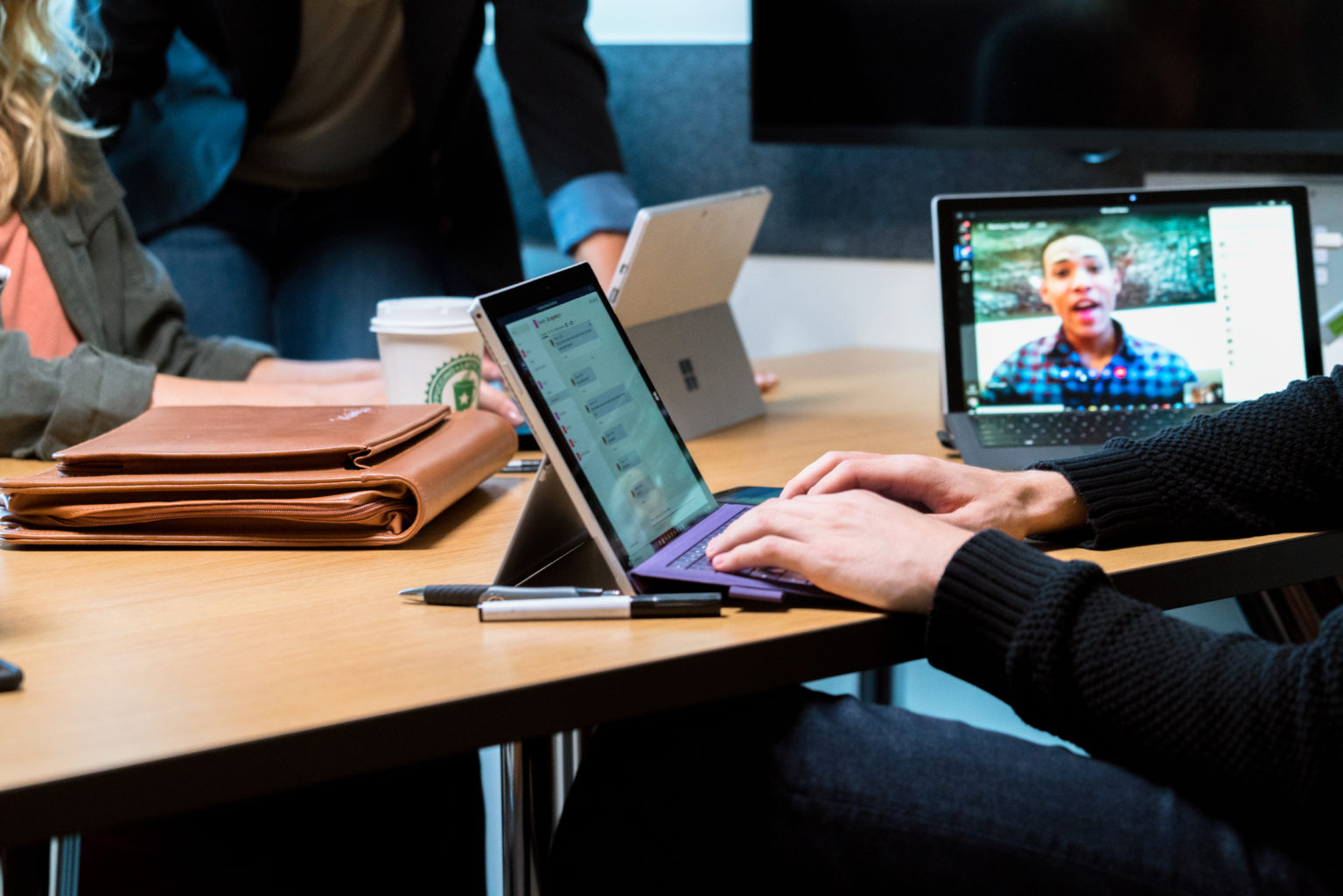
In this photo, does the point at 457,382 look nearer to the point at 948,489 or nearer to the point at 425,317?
the point at 425,317

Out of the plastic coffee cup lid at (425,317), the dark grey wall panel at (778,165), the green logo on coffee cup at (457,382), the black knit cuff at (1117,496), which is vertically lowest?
the black knit cuff at (1117,496)

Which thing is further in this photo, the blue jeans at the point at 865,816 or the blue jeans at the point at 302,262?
the blue jeans at the point at 302,262

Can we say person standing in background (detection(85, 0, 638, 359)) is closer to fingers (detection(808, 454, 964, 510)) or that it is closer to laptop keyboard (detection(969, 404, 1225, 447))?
laptop keyboard (detection(969, 404, 1225, 447))

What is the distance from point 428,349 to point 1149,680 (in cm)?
55

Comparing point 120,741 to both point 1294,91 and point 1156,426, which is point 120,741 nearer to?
point 1156,426

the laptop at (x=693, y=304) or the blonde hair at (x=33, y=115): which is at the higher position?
the blonde hair at (x=33, y=115)

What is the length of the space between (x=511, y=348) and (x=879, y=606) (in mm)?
209

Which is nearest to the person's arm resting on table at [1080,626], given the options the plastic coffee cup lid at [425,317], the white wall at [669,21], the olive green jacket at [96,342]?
the plastic coffee cup lid at [425,317]

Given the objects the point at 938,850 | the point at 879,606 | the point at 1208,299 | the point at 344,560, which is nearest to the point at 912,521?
the point at 879,606

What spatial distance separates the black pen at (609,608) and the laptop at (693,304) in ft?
1.31

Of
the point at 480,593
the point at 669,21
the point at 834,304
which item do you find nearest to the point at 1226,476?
the point at 480,593

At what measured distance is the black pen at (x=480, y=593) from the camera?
0.59 metres

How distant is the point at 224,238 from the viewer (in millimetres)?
1505

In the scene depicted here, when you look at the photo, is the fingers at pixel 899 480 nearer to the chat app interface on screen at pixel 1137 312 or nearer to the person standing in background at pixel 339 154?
the chat app interface on screen at pixel 1137 312
